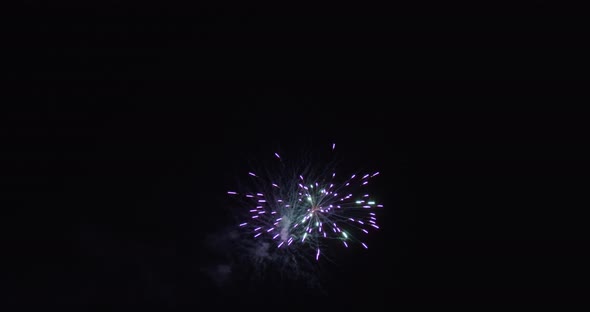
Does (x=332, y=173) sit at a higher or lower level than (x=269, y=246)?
higher

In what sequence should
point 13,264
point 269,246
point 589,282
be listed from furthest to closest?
point 589,282 < point 269,246 < point 13,264

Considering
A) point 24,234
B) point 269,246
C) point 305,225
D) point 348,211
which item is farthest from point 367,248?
point 24,234

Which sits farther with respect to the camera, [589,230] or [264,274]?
[589,230]

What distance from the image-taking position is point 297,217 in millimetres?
9469

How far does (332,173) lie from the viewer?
392 inches

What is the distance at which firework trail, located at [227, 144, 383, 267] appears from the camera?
9344 mm

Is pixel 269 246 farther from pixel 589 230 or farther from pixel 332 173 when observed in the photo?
pixel 589 230

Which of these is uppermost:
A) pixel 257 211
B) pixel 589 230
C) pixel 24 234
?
pixel 24 234

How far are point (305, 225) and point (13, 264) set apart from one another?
21.8 feet

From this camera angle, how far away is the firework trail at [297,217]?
30.7ft

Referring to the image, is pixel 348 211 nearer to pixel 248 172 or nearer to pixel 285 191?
pixel 285 191

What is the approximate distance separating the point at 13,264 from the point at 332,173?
25.0ft

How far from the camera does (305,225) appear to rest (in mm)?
9430

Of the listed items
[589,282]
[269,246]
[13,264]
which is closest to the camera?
[13,264]
